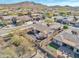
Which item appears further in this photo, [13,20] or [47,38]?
[13,20]

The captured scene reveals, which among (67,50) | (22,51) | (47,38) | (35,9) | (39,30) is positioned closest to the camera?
(22,51)

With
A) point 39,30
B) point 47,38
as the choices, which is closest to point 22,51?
point 47,38

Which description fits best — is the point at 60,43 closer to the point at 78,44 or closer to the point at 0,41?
the point at 78,44

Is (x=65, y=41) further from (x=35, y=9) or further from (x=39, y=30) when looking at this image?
(x=35, y=9)

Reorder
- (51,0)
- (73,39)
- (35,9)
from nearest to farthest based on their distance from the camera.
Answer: (51,0), (73,39), (35,9)

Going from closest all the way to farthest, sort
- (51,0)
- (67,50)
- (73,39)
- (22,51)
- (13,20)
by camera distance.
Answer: (22,51)
(51,0)
(67,50)
(73,39)
(13,20)

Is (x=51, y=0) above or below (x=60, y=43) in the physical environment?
above

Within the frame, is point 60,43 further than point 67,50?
Yes

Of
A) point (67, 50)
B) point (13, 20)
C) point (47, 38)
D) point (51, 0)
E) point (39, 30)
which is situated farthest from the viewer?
point (13, 20)

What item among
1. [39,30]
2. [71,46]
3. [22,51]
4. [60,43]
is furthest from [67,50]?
[39,30]
